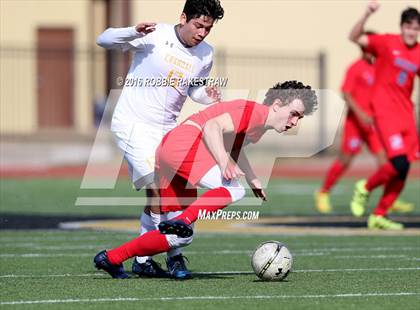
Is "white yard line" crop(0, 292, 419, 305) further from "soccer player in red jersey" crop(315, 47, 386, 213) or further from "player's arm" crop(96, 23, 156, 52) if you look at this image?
"soccer player in red jersey" crop(315, 47, 386, 213)

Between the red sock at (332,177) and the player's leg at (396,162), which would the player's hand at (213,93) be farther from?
the red sock at (332,177)

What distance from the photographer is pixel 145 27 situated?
30.6ft

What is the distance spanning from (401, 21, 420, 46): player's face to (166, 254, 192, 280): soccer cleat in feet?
17.4

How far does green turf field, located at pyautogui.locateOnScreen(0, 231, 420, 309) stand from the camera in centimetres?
782

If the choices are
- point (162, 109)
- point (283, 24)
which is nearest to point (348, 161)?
point (162, 109)

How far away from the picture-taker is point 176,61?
31.4ft

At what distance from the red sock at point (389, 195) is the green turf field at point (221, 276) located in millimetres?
782

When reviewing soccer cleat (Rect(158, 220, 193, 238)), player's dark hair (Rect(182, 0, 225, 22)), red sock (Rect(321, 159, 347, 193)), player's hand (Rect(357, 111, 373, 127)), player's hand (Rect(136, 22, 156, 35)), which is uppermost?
player's dark hair (Rect(182, 0, 225, 22))

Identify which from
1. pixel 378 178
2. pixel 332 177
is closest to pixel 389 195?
pixel 378 178

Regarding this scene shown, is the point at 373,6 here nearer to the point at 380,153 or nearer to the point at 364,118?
the point at 364,118

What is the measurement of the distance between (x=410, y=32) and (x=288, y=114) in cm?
504

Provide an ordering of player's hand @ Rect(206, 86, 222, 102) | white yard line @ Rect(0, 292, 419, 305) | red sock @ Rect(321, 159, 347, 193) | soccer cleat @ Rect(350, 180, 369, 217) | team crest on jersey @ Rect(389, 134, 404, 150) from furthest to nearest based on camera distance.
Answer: red sock @ Rect(321, 159, 347, 193) < soccer cleat @ Rect(350, 180, 369, 217) < team crest on jersey @ Rect(389, 134, 404, 150) < player's hand @ Rect(206, 86, 222, 102) < white yard line @ Rect(0, 292, 419, 305)

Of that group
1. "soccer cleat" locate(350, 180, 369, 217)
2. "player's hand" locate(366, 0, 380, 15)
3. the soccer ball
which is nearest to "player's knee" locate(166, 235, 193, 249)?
the soccer ball

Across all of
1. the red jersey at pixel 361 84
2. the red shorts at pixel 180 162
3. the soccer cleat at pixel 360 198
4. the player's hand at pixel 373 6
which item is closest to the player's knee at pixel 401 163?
the soccer cleat at pixel 360 198
